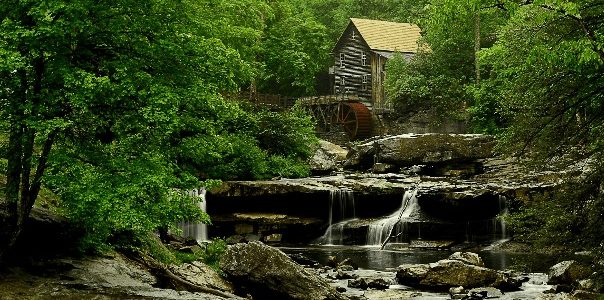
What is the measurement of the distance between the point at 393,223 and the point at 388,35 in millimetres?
30504

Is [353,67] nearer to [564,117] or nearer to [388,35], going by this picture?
[388,35]

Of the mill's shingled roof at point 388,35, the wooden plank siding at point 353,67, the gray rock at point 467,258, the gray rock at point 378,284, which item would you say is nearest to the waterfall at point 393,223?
the gray rock at point 467,258

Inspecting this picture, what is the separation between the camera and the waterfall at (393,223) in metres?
21.2

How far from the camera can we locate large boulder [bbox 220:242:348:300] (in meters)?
9.90

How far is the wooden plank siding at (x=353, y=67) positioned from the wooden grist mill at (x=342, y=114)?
3969mm

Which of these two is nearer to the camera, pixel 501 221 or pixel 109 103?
pixel 109 103

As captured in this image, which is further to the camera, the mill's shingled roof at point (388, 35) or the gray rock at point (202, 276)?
the mill's shingled roof at point (388, 35)

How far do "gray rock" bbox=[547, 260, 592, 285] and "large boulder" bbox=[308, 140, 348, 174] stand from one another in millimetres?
17194

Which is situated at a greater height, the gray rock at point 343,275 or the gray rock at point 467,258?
the gray rock at point 467,258

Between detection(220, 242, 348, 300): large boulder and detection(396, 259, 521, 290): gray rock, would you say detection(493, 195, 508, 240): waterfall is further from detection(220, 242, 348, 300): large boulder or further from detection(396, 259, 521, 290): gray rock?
detection(220, 242, 348, 300): large boulder

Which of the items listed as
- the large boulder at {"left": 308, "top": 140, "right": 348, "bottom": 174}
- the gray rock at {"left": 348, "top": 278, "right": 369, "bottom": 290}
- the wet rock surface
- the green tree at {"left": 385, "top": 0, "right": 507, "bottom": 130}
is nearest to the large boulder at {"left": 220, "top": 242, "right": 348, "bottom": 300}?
the wet rock surface

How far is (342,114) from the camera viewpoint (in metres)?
44.7

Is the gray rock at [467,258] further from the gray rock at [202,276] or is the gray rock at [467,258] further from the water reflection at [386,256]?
the gray rock at [202,276]

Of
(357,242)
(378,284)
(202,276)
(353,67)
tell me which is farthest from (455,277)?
(353,67)
